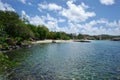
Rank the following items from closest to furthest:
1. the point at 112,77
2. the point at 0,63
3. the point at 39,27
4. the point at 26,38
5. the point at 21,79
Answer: the point at 0,63 → the point at 21,79 → the point at 112,77 → the point at 26,38 → the point at 39,27

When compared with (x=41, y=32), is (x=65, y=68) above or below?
below

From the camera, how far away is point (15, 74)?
29.8 meters

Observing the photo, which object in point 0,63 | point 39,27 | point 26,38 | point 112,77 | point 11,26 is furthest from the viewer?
point 39,27

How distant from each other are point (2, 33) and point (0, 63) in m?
2.15

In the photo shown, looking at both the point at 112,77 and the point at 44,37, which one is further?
the point at 44,37

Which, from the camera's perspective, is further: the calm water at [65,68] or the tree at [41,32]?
the tree at [41,32]

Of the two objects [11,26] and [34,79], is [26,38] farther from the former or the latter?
[34,79]

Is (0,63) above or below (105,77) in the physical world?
above

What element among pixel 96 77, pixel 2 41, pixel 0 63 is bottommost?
pixel 96 77

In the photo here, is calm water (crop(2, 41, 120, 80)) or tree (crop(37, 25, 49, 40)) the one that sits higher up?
tree (crop(37, 25, 49, 40))

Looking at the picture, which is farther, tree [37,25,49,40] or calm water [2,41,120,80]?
tree [37,25,49,40]

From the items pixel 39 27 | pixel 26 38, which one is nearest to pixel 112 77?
pixel 26 38

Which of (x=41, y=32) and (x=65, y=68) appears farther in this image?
(x=41, y=32)

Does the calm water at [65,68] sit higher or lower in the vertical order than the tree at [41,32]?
lower
